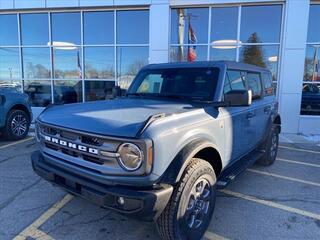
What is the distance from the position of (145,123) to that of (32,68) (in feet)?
36.6

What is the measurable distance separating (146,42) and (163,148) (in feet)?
29.2

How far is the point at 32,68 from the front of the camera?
12117 mm

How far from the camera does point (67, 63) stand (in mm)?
11734

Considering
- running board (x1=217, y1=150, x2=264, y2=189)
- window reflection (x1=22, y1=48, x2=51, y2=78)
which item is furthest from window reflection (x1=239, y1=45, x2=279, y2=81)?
window reflection (x1=22, y1=48, x2=51, y2=78)

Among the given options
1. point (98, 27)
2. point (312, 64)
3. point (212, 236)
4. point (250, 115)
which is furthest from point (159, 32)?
point (212, 236)

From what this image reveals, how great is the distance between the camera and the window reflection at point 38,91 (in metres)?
12.0

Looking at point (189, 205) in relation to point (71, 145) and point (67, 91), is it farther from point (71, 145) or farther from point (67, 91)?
point (67, 91)

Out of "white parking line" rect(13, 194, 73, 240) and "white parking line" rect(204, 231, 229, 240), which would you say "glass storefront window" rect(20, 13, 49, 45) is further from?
"white parking line" rect(204, 231, 229, 240)

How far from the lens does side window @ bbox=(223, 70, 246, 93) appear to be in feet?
12.7

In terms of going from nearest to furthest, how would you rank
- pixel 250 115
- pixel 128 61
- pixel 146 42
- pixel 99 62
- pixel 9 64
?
pixel 250 115 → pixel 146 42 → pixel 128 61 → pixel 99 62 → pixel 9 64

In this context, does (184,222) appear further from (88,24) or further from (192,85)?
(88,24)

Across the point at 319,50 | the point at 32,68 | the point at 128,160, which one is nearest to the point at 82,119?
the point at 128,160

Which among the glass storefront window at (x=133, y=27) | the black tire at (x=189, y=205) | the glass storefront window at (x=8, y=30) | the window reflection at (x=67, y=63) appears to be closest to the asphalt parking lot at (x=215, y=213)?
the black tire at (x=189, y=205)

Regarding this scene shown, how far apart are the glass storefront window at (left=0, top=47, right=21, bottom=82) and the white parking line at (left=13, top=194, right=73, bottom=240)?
9.96m
